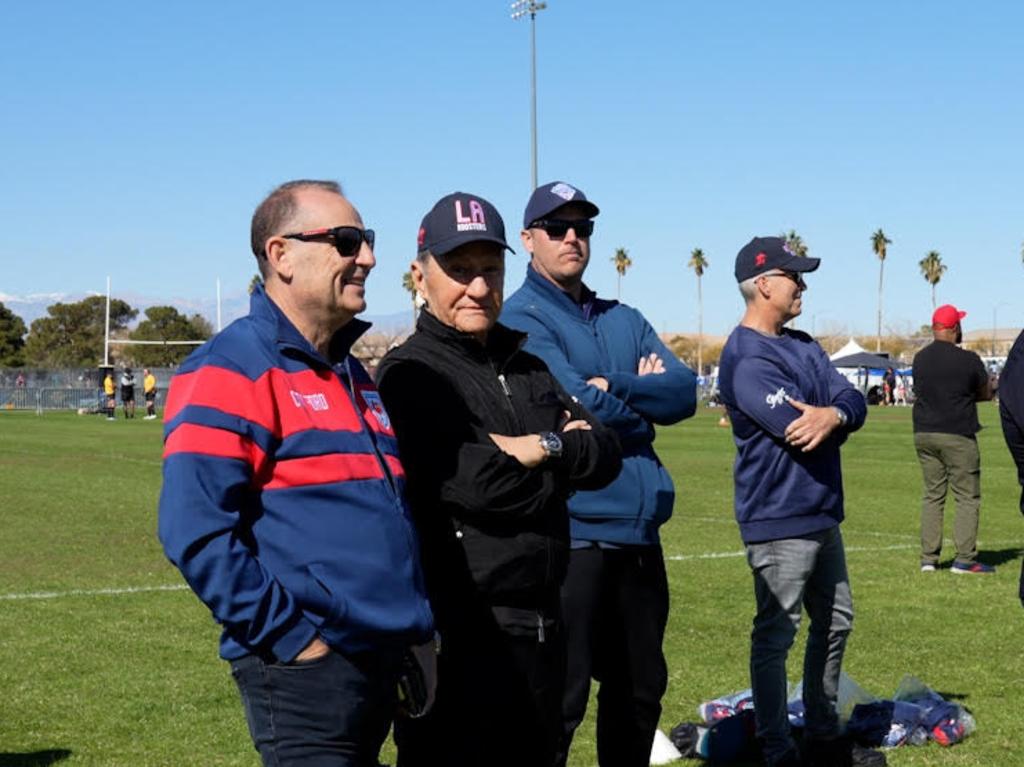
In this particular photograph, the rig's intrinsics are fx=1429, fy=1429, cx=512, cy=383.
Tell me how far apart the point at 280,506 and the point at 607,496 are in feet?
6.91

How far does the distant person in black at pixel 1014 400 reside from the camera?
4.73 meters

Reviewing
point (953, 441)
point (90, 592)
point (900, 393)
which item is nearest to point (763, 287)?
point (953, 441)

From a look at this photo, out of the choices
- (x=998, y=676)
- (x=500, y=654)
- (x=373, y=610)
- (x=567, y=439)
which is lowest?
(x=998, y=676)

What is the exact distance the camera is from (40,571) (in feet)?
42.1

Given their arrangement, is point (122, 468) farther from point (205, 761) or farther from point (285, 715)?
point (285, 715)

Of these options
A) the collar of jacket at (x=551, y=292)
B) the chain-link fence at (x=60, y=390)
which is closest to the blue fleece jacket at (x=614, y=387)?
the collar of jacket at (x=551, y=292)

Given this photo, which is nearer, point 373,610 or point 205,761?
point 373,610

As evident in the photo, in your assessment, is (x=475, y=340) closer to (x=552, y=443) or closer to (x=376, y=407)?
(x=552, y=443)

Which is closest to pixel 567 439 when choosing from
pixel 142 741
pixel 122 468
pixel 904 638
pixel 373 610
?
pixel 373 610

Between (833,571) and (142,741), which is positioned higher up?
(833,571)

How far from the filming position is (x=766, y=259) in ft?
21.3

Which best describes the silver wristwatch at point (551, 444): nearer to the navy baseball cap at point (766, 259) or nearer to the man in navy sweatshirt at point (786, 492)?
the man in navy sweatshirt at point (786, 492)

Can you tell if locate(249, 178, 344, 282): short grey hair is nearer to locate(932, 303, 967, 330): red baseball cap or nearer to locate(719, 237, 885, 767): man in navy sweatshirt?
locate(719, 237, 885, 767): man in navy sweatshirt

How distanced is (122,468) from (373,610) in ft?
76.3
